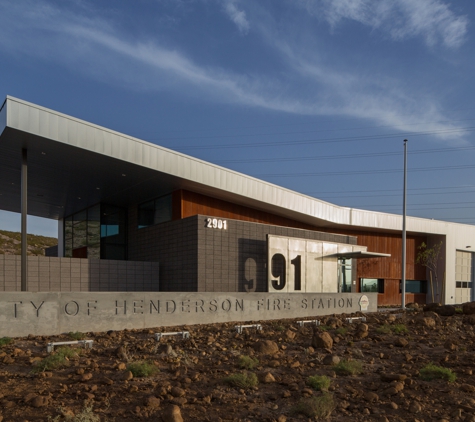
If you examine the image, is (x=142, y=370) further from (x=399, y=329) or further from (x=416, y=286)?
(x=416, y=286)

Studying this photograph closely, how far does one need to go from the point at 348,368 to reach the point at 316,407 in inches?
95.7

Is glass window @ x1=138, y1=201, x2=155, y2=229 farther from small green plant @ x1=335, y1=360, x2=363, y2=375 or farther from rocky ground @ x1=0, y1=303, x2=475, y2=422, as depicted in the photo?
small green plant @ x1=335, y1=360, x2=363, y2=375

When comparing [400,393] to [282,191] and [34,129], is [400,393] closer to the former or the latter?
[34,129]

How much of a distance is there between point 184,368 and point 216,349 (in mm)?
2384

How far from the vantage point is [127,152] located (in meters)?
20.5

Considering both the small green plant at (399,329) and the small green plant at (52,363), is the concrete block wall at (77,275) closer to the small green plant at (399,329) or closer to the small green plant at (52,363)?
the small green plant at (399,329)

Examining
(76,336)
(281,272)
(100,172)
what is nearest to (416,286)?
(281,272)

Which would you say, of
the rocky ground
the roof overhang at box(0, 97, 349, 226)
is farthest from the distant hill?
the rocky ground

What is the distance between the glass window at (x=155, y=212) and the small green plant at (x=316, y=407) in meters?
19.5

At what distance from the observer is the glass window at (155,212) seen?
25984mm

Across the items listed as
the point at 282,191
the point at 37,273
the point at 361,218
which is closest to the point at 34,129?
the point at 37,273

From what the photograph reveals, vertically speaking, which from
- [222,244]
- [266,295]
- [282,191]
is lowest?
[266,295]

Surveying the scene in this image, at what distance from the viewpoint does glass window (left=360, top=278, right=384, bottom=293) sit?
37.5 metres

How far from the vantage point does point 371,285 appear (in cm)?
3778
